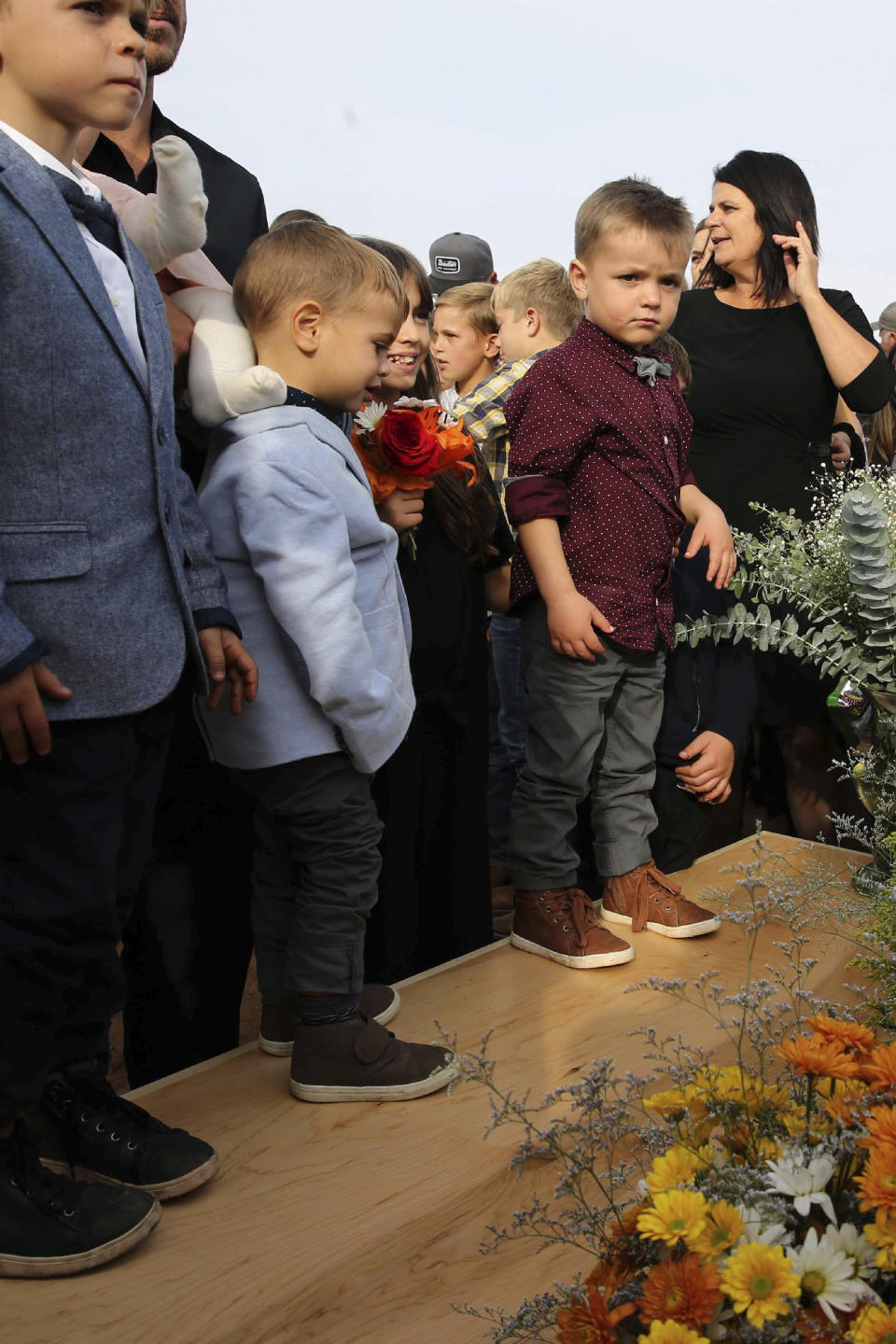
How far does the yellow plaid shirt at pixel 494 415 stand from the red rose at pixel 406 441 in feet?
5.30

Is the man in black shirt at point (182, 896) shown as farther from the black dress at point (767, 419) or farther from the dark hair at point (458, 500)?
the black dress at point (767, 419)

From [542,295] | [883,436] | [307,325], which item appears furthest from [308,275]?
[883,436]

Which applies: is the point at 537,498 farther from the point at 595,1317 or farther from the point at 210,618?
the point at 595,1317

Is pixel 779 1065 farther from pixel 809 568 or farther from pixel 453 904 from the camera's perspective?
pixel 809 568

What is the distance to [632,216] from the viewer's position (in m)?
2.61

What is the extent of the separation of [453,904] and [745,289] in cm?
216

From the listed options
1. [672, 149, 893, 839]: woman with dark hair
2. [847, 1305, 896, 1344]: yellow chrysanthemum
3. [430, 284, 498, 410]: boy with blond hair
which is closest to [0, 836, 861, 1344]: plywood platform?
[847, 1305, 896, 1344]: yellow chrysanthemum

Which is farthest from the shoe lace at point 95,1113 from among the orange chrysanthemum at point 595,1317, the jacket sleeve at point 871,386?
the jacket sleeve at point 871,386

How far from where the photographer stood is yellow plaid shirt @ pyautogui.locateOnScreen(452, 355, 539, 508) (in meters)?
Answer: 4.00

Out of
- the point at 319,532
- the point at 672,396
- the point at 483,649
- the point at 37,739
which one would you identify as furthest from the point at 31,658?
the point at 672,396

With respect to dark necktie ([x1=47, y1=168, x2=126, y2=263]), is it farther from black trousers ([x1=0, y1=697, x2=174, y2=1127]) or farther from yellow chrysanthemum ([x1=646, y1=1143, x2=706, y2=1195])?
yellow chrysanthemum ([x1=646, y1=1143, x2=706, y2=1195])

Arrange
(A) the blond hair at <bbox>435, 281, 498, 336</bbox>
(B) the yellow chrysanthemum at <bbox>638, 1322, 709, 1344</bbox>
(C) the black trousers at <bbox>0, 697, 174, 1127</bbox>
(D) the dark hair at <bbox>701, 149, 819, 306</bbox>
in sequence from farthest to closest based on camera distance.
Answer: (A) the blond hair at <bbox>435, 281, 498, 336</bbox>, (D) the dark hair at <bbox>701, 149, 819, 306</bbox>, (C) the black trousers at <bbox>0, 697, 174, 1127</bbox>, (B) the yellow chrysanthemum at <bbox>638, 1322, 709, 1344</bbox>

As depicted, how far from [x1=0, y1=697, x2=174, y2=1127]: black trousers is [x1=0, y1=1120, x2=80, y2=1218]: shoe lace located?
0.14 feet

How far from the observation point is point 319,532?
1899 millimetres
